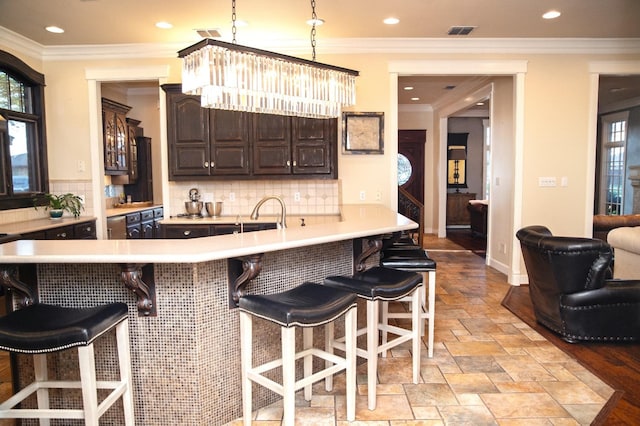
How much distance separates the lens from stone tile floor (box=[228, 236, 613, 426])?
95.3 inches

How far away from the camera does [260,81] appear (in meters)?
2.88

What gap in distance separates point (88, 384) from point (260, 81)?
1.98 m

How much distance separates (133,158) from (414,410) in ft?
19.9

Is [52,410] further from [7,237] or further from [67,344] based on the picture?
[7,237]

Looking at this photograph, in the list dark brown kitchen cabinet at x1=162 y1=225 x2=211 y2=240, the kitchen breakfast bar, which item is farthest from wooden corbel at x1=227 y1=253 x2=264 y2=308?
dark brown kitchen cabinet at x1=162 y1=225 x2=211 y2=240

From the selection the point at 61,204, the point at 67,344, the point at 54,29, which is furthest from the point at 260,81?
the point at 61,204

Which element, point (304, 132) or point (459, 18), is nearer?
point (459, 18)

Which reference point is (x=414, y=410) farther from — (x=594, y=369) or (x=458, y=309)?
(x=458, y=309)

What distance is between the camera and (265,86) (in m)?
2.92

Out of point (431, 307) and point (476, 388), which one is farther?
point (431, 307)

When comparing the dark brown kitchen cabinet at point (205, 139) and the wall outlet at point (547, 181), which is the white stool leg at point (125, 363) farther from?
the wall outlet at point (547, 181)

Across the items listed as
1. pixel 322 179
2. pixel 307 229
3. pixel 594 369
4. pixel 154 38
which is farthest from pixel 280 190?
pixel 594 369

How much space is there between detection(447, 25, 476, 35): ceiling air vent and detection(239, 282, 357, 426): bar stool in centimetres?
335

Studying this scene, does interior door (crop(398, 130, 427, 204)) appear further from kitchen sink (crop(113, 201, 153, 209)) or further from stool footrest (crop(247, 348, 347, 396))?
stool footrest (crop(247, 348, 347, 396))
